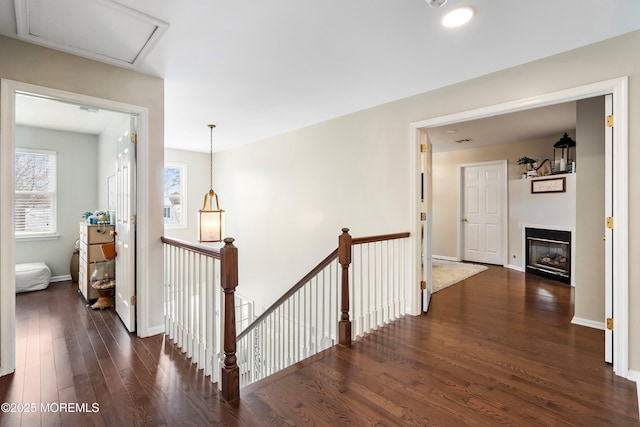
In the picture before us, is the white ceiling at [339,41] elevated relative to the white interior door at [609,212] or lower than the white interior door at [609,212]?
elevated

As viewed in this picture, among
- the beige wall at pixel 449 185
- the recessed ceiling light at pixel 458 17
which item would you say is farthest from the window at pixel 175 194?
the recessed ceiling light at pixel 458 17

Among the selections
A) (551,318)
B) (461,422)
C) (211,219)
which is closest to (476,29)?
(461,422)

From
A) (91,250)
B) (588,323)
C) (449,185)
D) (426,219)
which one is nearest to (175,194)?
(91,250)

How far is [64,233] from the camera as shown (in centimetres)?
496

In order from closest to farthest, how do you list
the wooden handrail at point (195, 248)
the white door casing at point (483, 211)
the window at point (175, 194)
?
the wooden handrail at point (195, 248) → the white door casing at point (483, 211) → the window at point (175, 194)

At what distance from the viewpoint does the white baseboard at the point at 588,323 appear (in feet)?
9.48

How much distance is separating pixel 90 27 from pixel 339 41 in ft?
5.58

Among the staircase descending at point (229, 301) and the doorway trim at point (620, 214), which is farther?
the doorway trim at point (620, 214)

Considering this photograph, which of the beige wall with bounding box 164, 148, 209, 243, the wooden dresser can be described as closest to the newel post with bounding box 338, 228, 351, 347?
the wooden dresser

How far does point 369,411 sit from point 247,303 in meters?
4.46

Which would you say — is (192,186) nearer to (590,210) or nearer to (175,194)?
Result: (175,194)

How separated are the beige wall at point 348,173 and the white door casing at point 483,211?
3672 millimetres

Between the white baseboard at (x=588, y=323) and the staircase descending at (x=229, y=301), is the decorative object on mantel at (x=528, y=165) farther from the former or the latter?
the staircase descending at (x=229, y=301)

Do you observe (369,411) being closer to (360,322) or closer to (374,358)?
(374,358)
